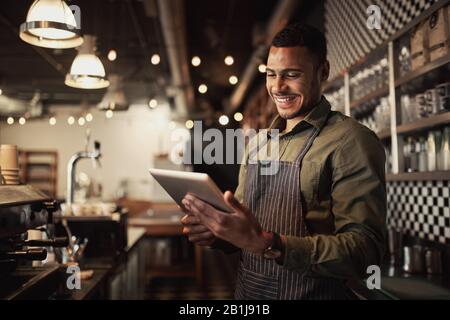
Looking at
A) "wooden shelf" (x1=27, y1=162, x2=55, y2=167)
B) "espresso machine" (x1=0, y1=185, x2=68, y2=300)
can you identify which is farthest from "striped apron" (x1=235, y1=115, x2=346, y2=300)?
"wooden shelf" (x1=27, y1=162, x2=55, y2=167)

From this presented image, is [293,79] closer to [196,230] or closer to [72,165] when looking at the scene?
[196,230]

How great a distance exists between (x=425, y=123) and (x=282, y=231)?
1389 millimetres

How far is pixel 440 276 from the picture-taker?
8.41 feet

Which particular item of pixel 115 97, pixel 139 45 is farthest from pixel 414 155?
pixel 139 45

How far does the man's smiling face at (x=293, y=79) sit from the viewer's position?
162 cm

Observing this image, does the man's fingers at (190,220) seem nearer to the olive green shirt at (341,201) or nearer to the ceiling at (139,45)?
the olive green shirt at (341,201)

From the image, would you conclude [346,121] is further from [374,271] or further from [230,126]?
[230,126]

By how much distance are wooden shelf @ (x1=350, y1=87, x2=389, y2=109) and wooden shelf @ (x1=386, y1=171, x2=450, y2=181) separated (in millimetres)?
571

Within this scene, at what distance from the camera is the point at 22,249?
66.1 inches

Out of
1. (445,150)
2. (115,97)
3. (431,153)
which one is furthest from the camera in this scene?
(115,97)

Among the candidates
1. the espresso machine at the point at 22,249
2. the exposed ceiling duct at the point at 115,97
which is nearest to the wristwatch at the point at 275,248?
the espresso machine at the point at 22,249

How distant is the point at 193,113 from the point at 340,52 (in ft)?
25.1

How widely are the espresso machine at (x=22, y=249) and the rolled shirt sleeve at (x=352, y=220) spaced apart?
0.88m
